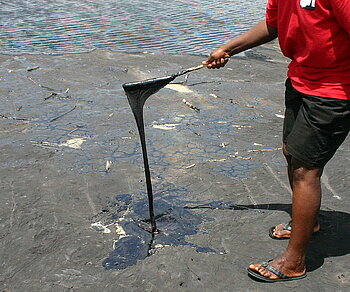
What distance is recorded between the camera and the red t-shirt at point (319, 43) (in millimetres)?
2416

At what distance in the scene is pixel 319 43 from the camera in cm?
248

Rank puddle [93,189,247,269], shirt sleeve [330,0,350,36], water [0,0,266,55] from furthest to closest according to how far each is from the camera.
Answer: water [0,0,266,55], puddle [93,189,247,269], shirt sleeve [330,0,350,36]

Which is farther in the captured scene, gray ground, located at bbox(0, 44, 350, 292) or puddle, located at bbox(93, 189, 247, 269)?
puddle, located at bbox(93, 189, 247, 269)

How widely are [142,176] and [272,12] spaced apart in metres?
1.65

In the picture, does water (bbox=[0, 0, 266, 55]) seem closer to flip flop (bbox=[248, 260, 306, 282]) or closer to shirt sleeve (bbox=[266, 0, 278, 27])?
shirt sleeve (bbox=[266, 0, 278, 27])

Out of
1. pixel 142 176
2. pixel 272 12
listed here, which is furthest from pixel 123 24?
pixel 272 12

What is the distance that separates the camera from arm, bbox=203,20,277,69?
305 cm

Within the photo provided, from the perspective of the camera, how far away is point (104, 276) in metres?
2.81

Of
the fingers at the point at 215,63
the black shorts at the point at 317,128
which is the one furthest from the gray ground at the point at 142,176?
the fingers at the point at 215,63

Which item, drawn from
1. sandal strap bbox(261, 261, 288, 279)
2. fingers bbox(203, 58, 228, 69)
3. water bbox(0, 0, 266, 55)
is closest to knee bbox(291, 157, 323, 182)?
sandal strap bbox(261, 261, 288, 279)

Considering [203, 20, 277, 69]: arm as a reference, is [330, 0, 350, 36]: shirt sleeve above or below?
above

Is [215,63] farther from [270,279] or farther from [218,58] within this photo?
[270,279]

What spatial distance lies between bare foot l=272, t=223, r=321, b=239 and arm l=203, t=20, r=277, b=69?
107cm

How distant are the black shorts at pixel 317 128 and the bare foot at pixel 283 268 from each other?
549 mm
